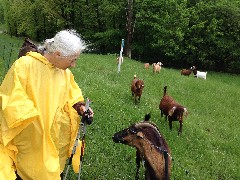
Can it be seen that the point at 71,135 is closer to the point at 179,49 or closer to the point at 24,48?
the point at 24,48

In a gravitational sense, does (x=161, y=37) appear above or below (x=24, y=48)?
below

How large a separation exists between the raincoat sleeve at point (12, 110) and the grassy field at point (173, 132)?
120 inches

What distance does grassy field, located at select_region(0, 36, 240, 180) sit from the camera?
829cm

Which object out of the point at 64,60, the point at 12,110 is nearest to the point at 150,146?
the point at 64,60

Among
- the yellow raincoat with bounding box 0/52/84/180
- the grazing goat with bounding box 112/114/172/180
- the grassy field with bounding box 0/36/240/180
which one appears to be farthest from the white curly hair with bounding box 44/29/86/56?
the grassy field with bounding box 0/36/240/180

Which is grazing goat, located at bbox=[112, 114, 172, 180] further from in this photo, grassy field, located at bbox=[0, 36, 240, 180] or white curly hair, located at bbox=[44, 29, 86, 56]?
white curly hair, located at bbox=[44, 29, 86, 56]

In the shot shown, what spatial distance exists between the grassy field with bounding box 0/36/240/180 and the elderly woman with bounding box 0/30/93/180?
2805 mm

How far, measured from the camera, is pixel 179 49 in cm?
4112

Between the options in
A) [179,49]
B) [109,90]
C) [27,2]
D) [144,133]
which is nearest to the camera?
[144,133]

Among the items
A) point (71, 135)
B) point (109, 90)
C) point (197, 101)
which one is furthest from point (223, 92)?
point (71, 135)

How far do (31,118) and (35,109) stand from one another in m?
0.10

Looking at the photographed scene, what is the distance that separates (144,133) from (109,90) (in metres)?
7.94

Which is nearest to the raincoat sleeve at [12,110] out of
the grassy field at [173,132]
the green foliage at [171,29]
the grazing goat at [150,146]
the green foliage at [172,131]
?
the grazing goat at [150,146]

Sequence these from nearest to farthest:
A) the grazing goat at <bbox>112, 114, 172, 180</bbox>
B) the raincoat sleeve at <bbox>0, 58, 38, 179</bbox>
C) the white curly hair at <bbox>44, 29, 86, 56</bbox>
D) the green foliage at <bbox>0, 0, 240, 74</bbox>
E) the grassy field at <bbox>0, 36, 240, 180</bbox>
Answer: the raincoat sleeve at <bbox>0, 58, 38, 179</bbox>
the white curly hair at <bbox>44, 29, 86, 56</bbox>
the grazing goat at <bbox>112, 114, 172, 180</bbox>
the grassy field at <bbox>0, 36, 240, 180</bbox>
the green foliage at <bbox>0, 0, 240, 74</bbox>
